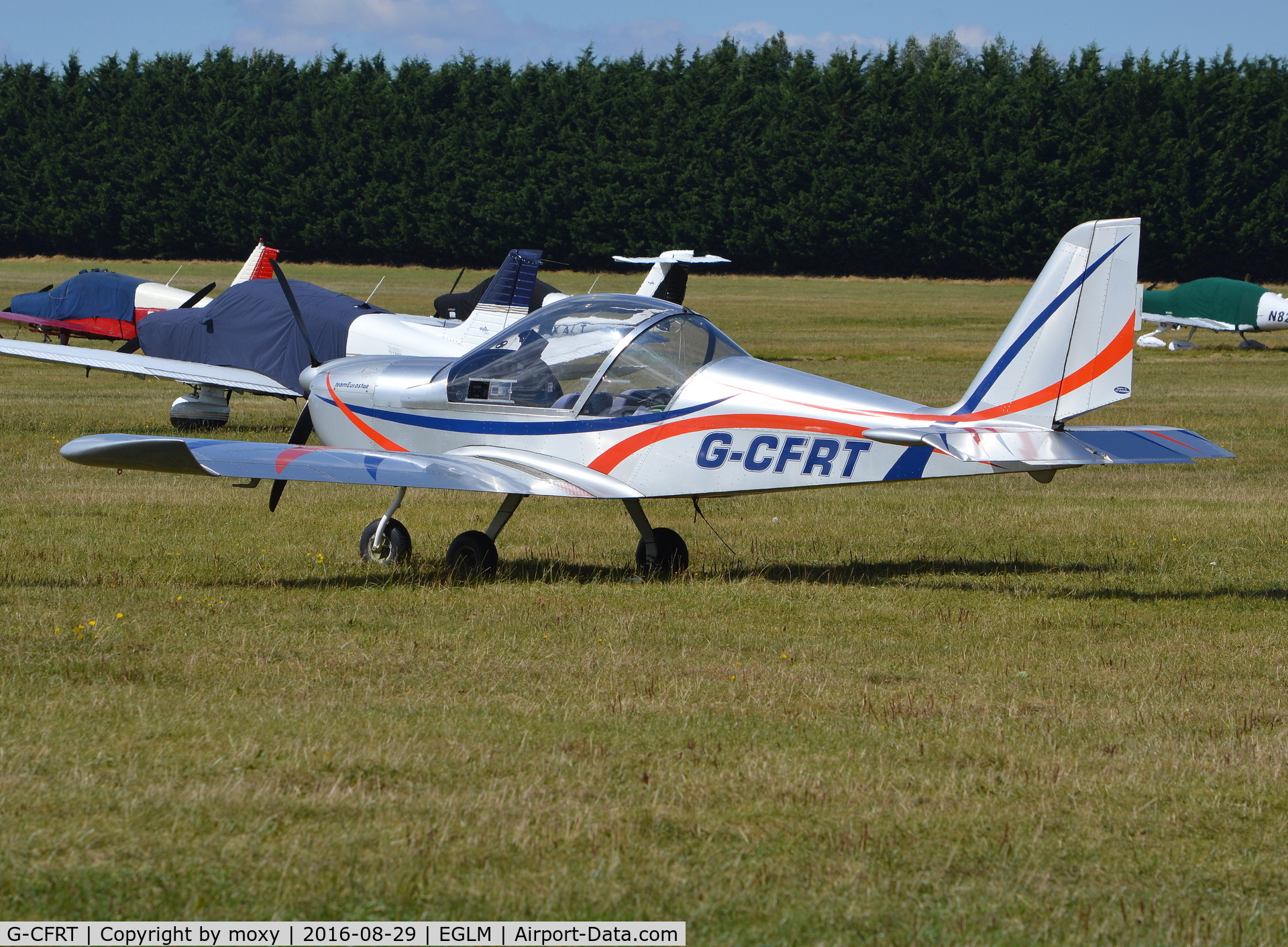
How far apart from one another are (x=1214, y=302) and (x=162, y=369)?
2844 cm

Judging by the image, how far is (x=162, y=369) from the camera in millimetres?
18344

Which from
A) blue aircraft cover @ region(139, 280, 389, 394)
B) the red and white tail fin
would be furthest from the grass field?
the red and white tail fin

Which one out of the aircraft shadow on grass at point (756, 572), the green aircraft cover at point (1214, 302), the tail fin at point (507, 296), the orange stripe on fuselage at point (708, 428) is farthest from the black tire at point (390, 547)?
the green aircraft cover at point (1214, 302)

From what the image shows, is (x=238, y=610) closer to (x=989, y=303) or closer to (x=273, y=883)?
(x=273, y=883)

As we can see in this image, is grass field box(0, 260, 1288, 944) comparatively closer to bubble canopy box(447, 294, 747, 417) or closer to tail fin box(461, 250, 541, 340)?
bubble canopy box(447, 294, 747, 417)

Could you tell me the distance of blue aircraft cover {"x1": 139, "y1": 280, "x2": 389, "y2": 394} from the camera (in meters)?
18.9

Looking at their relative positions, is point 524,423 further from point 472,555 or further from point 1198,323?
point 1198,323

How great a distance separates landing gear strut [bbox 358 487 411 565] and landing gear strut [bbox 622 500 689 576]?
5.26ft

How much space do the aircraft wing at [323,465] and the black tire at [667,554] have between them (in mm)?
804

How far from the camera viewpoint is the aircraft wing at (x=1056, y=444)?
7.92 m

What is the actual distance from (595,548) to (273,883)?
689 centimetres

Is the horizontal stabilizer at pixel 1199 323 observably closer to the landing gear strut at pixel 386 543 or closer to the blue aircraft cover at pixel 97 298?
the blue aircraft cover at pixel 97 298

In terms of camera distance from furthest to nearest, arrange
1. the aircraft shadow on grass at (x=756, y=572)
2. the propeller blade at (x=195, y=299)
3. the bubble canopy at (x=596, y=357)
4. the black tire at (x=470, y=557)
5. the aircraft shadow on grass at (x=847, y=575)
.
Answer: the propeller blade at (x=195, y=299) < the black tire at (x=470, y=557) < the aircraft shadow on grass at (x=756, y=572) < the bubble canopy at (x=596, y=357) < the aircraft shadow on grass at (x=847, y=575)

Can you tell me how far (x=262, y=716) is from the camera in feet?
18.6
